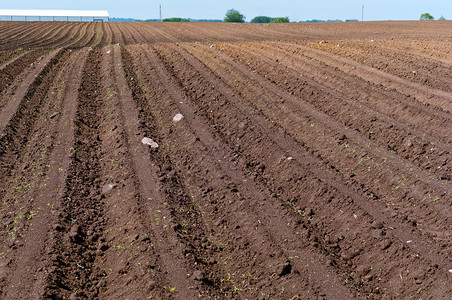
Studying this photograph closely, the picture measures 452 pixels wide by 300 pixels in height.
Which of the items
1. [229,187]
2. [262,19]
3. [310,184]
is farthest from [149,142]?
[262,19]

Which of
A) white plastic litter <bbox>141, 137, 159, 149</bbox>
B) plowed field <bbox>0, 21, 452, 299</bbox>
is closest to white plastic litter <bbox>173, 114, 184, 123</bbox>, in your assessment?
plowed field <bbox>0, 21, 452, 299</bbox>

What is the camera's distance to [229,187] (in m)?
7.70

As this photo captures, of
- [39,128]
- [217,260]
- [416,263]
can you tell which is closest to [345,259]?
[416,263]

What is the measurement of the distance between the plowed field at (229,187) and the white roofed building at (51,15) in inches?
3436

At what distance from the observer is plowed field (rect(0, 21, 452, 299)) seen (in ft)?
18.0

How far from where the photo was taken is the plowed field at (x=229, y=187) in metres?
5.48

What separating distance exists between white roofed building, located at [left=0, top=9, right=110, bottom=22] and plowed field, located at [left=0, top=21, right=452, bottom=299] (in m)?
87.3

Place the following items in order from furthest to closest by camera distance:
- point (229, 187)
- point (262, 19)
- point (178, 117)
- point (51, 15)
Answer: point (262, 19)
point (51, 15)
point (178, 117)
point (229, 187)

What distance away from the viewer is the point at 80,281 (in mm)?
5457

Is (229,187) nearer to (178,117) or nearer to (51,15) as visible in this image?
(178,117)

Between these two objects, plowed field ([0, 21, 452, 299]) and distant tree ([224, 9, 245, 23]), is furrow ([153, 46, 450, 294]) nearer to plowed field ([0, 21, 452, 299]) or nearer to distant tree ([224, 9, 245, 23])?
plowed field ([0, 21, 452, 299])

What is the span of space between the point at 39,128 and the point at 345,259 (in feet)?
25.5

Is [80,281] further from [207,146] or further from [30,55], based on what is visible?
[30,55]

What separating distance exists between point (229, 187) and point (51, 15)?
100965mm
